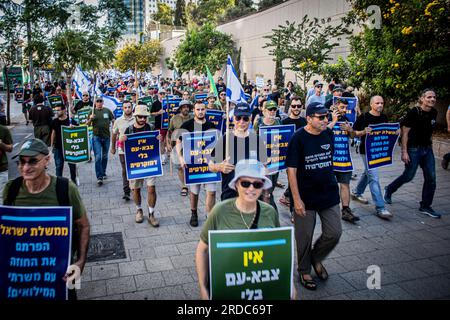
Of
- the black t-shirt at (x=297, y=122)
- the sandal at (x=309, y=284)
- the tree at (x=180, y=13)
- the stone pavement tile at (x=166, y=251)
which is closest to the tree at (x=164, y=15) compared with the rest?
Result: the tree at (x=180, y=13)

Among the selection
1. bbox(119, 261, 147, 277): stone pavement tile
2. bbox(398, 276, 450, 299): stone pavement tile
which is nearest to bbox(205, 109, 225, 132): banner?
bbox(119, 261, 147, 277): stone pavement tile

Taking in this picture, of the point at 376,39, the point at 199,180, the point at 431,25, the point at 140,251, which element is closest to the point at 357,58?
the point at 376,39

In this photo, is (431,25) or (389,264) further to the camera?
(431,25)

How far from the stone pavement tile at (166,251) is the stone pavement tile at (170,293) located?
887 mm

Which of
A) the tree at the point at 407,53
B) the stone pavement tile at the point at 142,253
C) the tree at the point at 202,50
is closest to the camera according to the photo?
the stone pavement tile at the point at 142,253

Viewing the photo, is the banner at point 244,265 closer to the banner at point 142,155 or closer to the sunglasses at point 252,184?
the sunglasses at point 252,184

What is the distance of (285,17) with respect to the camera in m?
27.4

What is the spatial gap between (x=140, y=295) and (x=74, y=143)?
16.3ft

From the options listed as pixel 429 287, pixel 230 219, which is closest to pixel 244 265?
pixel 230 219

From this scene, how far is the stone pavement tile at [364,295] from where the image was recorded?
4.14 meters

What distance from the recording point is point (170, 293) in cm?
426

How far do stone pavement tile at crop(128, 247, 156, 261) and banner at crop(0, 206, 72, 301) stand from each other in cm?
218
